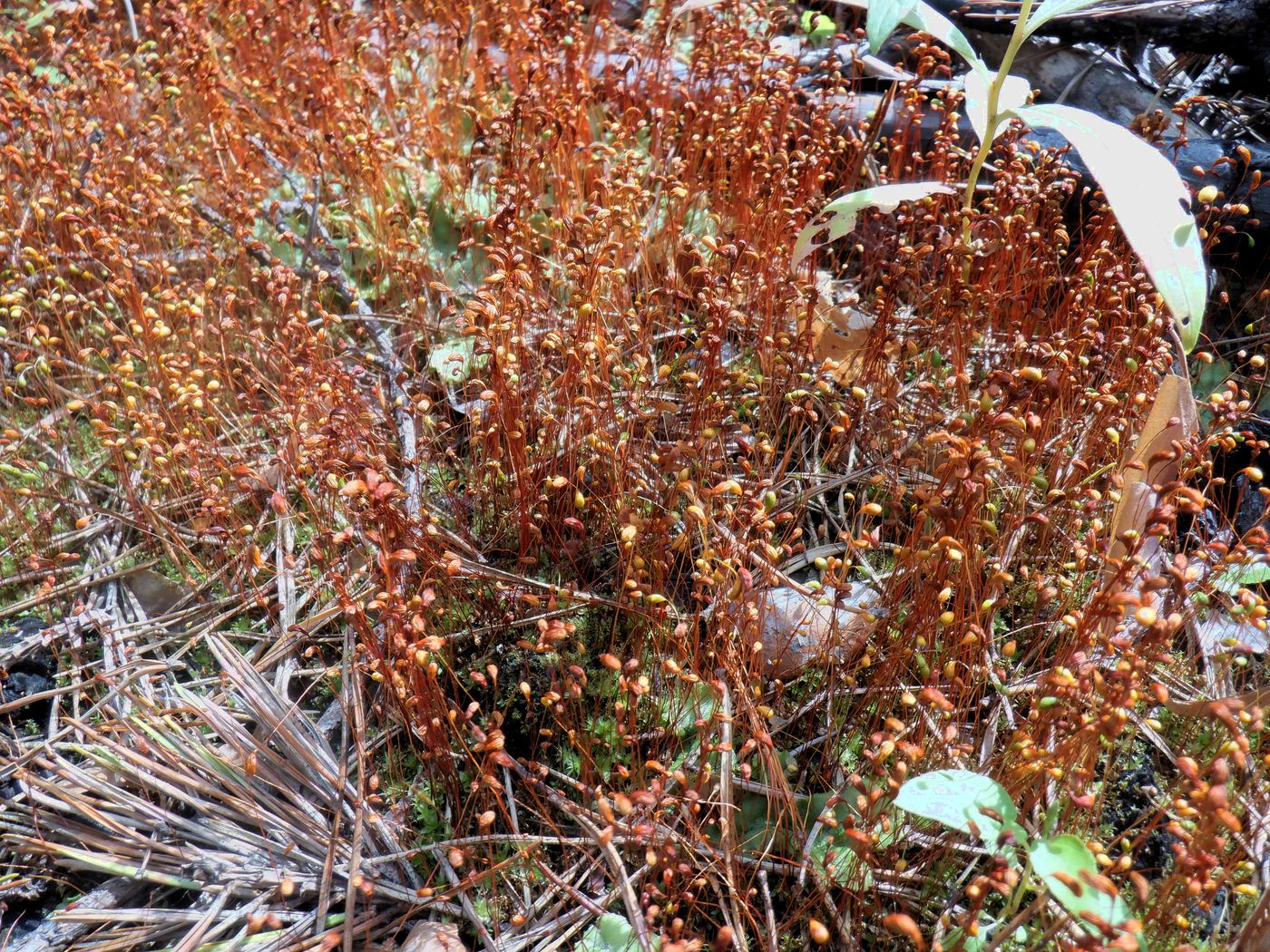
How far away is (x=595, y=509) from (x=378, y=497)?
56 centimetres

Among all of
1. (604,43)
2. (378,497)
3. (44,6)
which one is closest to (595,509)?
(378,497)

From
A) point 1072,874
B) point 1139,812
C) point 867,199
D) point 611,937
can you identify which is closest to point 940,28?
point 867,199

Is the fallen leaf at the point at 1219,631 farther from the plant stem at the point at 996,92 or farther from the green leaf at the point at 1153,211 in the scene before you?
the plant stem at the point at 996,92

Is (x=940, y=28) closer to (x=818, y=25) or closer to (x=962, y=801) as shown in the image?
(x=818, y=25)

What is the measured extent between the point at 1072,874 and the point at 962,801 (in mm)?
135

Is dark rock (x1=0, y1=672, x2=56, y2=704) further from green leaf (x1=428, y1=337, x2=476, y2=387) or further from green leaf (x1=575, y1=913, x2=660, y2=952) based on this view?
green leaf (x1=575, y1=913, x2=660, y2=952)

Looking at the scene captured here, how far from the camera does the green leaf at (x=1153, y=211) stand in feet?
4.62

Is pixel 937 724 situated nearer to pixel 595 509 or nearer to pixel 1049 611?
pixel 1049 611

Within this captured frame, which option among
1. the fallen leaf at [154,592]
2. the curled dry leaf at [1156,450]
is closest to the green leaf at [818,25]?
the curled dry leaf at [1156,450]

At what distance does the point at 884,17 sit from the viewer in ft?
5.82

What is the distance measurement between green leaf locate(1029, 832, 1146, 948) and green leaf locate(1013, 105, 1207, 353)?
81 cm

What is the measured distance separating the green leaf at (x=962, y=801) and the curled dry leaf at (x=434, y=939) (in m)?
0.70

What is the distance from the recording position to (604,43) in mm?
3324


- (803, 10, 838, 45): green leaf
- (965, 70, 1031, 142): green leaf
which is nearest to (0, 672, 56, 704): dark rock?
(965, 70, 1031, 142): green leaf
